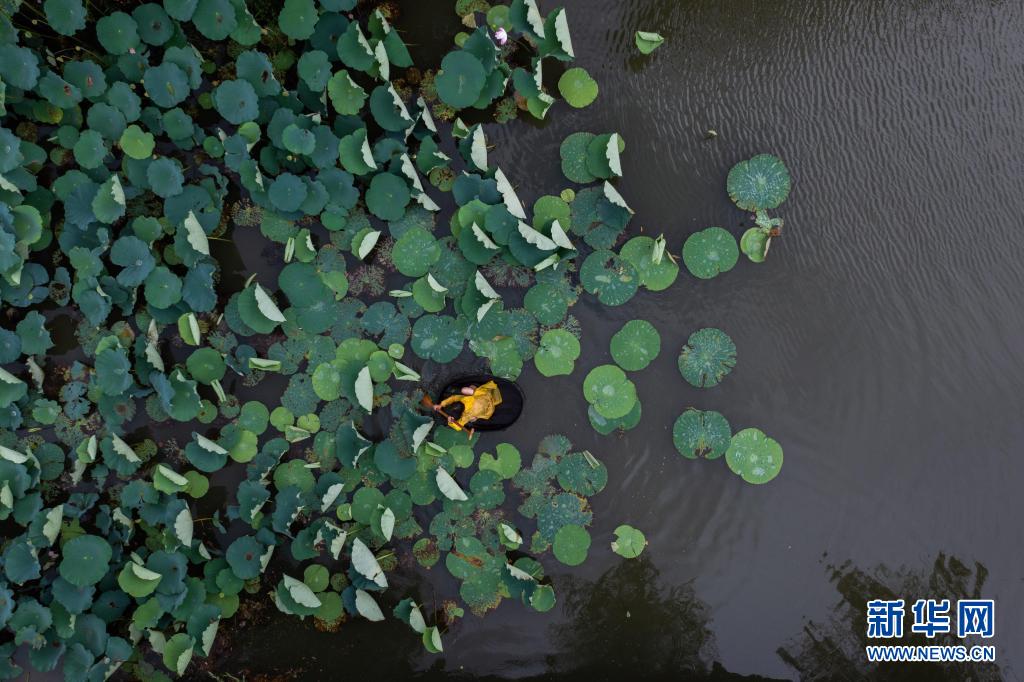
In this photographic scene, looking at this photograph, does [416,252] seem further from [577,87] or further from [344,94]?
[577,87]

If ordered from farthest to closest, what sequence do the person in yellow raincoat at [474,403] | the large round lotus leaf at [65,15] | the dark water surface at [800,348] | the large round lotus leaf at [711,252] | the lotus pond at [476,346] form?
the dark water surface at [800,348] < the large round lotus leaf at [711,252] < the person in yellow raincoat at [474,403] < the lotus pond at [476,346] < the large round lotus leaf at [65,15]

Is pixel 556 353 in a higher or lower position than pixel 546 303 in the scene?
lower

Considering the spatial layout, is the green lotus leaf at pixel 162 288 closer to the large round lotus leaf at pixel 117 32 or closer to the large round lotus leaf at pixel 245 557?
the large round lotus leaf at pixel 117 32

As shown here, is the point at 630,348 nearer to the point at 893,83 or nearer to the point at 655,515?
the point at 655,515

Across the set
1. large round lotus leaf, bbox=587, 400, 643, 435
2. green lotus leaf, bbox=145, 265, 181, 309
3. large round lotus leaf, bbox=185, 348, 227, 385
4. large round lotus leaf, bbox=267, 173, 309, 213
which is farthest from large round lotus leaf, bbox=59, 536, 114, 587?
large round lotus leaf, bbox=587, 400, 643, 435

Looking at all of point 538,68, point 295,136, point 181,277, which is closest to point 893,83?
point 538,68

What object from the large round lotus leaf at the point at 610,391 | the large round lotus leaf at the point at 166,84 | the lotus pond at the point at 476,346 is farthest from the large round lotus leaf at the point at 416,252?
the large round lotus leaf at the point at 166,84

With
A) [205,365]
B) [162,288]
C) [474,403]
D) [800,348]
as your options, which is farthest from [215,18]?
[800,348]
